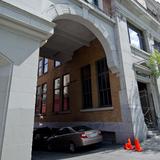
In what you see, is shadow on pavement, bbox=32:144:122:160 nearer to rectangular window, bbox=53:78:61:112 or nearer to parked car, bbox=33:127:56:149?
parked car, bbox=33:127:56:149

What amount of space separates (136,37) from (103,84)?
5.63 meters

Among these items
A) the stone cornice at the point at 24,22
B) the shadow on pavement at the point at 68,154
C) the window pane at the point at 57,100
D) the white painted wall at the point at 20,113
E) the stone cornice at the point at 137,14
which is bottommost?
the shadow on pavement at the point at 68,154

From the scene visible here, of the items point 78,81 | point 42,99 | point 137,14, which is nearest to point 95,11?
point 137,14

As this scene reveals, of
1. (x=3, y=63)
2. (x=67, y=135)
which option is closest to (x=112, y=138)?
(x=67, y=135)

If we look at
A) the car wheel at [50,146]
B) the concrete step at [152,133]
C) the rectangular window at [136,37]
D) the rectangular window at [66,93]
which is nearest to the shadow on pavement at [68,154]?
the car wheel at [50,146]

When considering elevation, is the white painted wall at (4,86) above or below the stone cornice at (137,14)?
below

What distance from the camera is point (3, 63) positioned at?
5.70 m

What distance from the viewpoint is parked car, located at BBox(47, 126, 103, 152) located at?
28.1ft

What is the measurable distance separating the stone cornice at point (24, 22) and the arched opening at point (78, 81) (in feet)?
9.14

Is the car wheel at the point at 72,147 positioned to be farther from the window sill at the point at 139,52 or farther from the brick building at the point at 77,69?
the window sill at the point at 139,52

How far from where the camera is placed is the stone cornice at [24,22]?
5.79m

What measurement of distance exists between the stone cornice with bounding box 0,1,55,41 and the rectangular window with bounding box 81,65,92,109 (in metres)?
7.74

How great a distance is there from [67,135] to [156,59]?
8796 mm

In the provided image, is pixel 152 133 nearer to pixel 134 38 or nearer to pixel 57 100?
pixel 134 38
